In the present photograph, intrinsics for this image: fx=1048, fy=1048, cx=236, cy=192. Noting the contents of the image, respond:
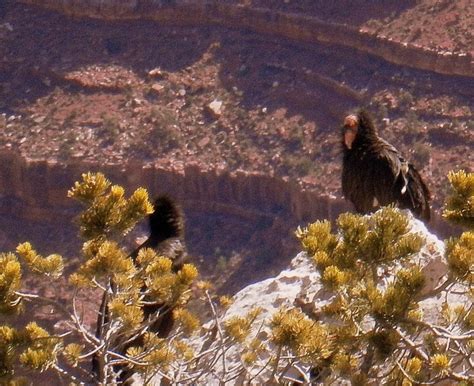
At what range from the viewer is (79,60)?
28234 mm

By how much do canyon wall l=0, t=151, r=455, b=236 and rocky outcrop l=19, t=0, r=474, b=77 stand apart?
498cm

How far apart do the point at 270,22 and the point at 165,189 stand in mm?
6169

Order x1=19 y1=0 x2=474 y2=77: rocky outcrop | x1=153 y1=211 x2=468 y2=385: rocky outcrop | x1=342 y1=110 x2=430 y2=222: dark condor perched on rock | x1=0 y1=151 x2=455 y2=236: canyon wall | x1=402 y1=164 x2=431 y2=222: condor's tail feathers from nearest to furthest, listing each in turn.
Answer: x1=153 y1=211 x2=468 y2=385: rocky outcrop, x1=342 y1=110 x2=430 y2=222: dark condor perched on rock, x1=402 y1=164 x2=431 y2=222: condor's tail feathers, x1=0 y1=151 x2=455 y2=236: canyon wall, x1=19 y1=0 x2=474 y2=77: rocky outcrop

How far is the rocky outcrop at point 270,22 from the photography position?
25.3m

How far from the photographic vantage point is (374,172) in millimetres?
8945

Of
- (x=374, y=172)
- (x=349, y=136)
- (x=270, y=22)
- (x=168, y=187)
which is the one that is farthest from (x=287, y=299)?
(x=270, y=22)

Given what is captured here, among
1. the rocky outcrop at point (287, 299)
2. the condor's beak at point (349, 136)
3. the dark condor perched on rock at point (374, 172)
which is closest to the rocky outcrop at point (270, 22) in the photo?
the dark condor perched on rock at point (374, 172)

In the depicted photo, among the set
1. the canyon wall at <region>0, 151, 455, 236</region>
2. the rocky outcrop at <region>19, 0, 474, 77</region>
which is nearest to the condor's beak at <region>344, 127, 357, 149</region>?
the canyon wall at <region>0, 151, 455, 236</region>

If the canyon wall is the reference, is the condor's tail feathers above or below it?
above

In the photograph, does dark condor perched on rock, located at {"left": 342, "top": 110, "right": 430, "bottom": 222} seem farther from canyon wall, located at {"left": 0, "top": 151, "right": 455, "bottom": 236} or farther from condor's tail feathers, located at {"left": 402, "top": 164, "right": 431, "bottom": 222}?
canyon wall, located at {"left": 0, "top": 151, "right": 455, "bottom": 236}

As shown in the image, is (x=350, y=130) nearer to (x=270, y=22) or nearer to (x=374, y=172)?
(x=374, y=172)

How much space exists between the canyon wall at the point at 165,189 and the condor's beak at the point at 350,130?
1386 cm

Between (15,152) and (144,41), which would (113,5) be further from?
(15,152)

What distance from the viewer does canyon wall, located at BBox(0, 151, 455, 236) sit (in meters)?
23.7
